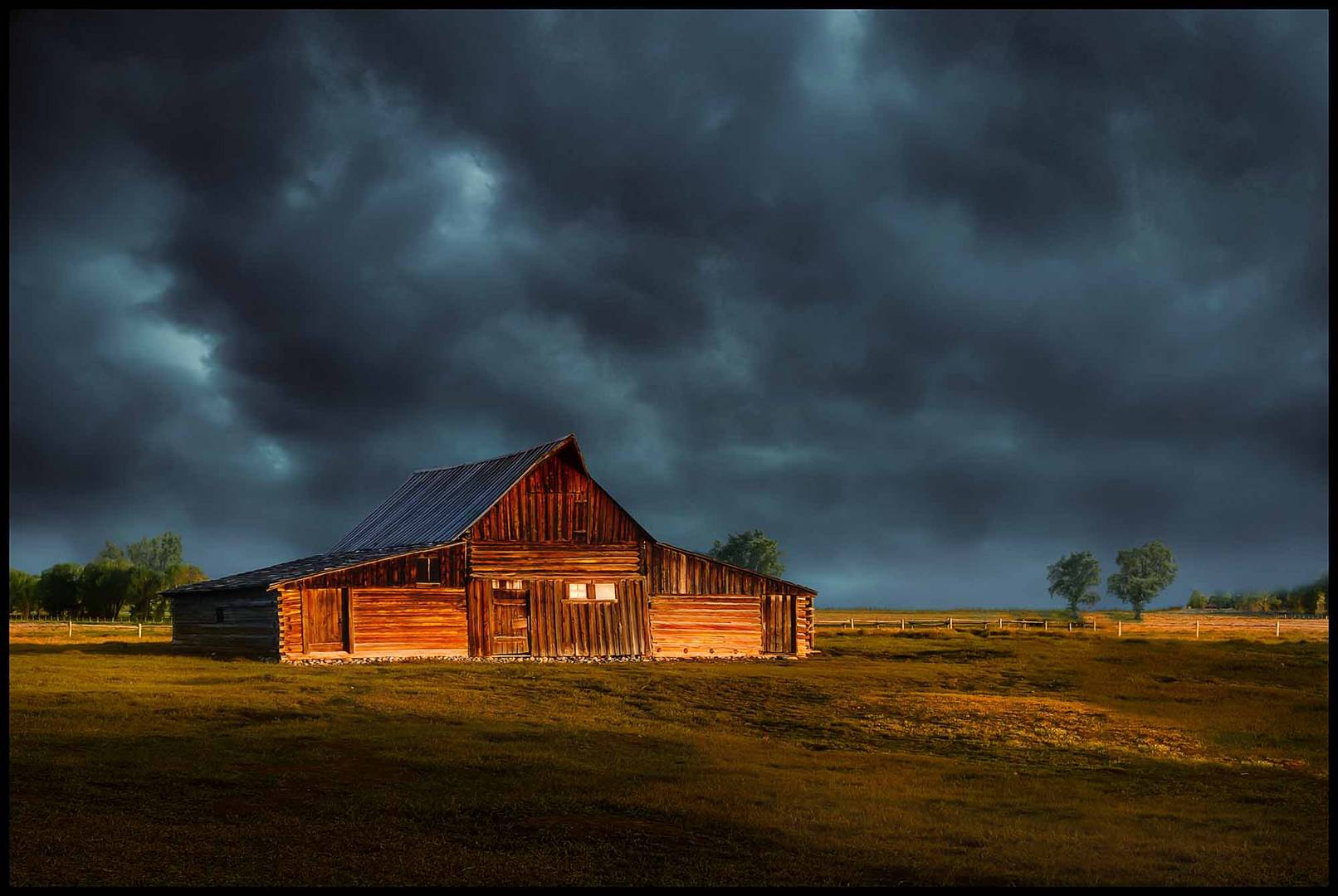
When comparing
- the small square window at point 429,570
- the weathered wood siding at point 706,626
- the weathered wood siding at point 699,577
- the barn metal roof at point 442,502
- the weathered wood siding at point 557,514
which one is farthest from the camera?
the weathered wood siding at point 699,577

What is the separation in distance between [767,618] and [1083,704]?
20.0m

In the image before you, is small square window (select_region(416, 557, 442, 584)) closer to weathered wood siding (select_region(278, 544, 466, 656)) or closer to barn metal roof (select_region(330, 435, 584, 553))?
weathered wood siding (select_region(278, 544, 466, 656))

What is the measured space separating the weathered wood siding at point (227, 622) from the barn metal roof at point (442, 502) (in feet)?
26.8

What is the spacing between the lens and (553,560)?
55.4 metres

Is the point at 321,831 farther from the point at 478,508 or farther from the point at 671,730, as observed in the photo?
the point at 478,508

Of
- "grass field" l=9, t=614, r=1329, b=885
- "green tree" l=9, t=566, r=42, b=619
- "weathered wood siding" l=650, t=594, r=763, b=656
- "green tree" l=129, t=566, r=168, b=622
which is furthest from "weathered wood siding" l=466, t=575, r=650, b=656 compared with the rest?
"green tree" l=9, t=566, r=42, b=619

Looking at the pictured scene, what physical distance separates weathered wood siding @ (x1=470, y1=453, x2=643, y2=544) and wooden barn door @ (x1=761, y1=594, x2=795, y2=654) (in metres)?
7.86

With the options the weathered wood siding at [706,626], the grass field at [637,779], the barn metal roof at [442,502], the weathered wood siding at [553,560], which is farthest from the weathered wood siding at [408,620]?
the weathered wood siding at [706,626]

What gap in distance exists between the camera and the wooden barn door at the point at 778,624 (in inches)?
2357

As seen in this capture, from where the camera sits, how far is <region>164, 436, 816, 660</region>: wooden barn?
50250 millimetres

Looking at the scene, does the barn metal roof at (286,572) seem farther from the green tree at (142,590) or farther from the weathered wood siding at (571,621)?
the green tree at (142,590)

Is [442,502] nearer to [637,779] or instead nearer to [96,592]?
[637,779]

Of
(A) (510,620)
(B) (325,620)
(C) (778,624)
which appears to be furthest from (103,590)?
(C) (778,624)

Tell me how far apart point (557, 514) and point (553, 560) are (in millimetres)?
2126
